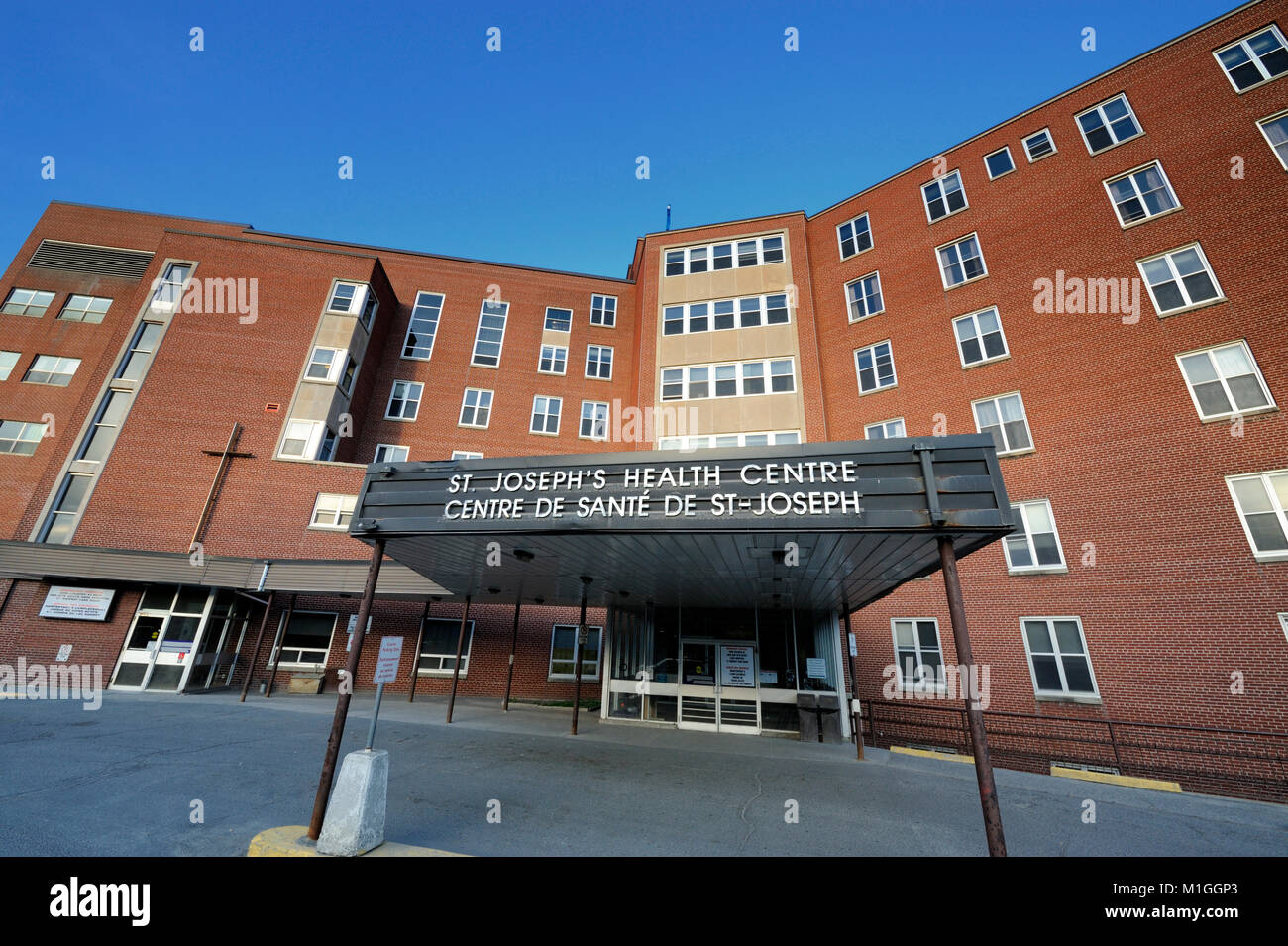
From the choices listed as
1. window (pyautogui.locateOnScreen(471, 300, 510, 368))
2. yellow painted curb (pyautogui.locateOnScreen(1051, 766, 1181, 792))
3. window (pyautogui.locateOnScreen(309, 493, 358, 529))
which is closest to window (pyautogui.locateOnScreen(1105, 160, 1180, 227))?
yellow painted curb (pyautogui.locateOnScreen(1051, 766, 1181, 792))

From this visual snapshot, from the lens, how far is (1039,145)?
19328mm

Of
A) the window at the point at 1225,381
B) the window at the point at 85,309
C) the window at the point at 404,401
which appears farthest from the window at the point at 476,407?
the window at the point at 1225,381

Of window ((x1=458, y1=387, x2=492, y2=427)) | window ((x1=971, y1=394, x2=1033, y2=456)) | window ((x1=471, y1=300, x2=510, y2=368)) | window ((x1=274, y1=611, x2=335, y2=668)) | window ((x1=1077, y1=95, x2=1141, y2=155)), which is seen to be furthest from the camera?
window ((x1=471, y1=300, x2=510, y2=368))

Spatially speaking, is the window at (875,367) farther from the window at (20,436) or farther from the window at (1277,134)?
the window at (20,436)

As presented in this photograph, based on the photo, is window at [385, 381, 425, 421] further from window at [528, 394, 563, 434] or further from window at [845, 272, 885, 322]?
window at [845, 272, 885, 322]

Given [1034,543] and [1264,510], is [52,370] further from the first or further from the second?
[1264,510]

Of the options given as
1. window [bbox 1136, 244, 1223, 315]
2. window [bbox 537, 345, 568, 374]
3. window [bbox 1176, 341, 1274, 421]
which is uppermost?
window [bbox 537, 345, 568, 374]

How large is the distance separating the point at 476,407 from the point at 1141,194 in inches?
1083

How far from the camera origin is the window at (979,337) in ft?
58.9

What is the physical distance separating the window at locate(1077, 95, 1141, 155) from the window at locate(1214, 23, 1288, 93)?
234cm

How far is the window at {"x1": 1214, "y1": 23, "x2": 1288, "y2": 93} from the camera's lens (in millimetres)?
15656

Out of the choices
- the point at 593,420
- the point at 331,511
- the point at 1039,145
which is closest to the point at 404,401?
the point at 331,511

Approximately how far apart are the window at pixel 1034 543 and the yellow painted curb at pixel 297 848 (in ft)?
55.6
